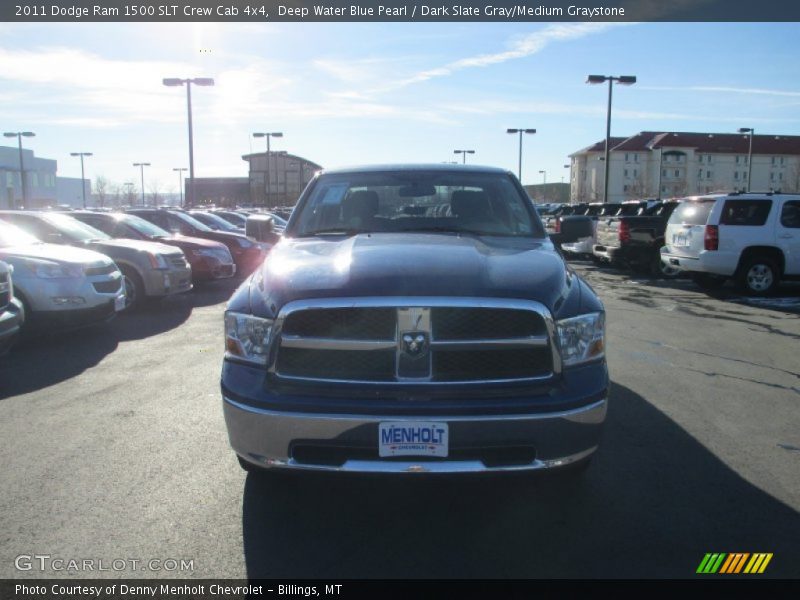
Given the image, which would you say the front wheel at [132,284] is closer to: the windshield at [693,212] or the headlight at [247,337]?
the headlight at [247,337]

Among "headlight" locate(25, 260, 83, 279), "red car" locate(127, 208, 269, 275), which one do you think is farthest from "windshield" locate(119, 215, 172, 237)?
"headlight" locate(25, 260, 83, 279)

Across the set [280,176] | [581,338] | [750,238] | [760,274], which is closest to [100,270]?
[581,338]

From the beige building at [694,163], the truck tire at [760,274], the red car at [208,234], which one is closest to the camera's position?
the truck tire at [760,274]

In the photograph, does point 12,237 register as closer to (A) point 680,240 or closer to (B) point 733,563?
(B) point 733,563

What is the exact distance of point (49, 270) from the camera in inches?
311

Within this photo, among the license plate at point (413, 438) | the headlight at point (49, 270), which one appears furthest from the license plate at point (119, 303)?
the license plate at point (413, 438)

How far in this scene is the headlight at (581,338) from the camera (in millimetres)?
3188

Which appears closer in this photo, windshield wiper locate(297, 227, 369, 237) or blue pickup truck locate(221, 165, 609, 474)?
blue pickup truck locate(221, 165, 609, 474)

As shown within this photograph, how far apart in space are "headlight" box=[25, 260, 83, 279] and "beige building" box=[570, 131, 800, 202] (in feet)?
311

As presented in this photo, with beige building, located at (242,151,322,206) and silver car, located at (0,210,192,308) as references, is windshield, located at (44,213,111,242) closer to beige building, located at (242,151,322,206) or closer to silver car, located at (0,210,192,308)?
silver car, located at (0,210,192,308)

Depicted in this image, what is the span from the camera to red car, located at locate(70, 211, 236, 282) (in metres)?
12.2

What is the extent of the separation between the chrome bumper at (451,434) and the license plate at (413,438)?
0.09ft

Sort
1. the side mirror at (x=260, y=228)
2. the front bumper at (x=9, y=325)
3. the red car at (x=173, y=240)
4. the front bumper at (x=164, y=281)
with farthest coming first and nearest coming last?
the red car at (x=173, y=240), the front bumper at (x=164, y=281), the front bumper at (x=9, y=325), the side mirror at (x=260, y=228)

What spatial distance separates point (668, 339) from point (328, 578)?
656 cm
